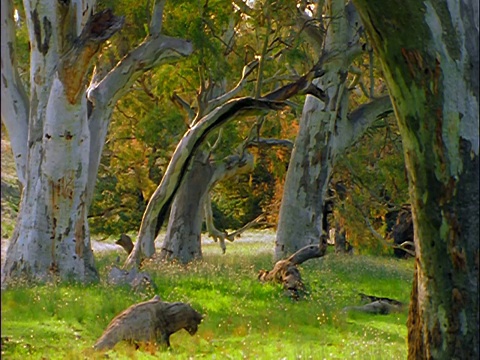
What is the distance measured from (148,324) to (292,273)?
6592 mm

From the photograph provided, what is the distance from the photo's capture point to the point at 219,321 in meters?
11.9

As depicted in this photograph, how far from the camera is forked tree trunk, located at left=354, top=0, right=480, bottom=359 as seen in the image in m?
5.97

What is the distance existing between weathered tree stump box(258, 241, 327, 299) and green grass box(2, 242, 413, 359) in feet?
0.72

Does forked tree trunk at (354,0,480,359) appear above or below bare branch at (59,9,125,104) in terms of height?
below

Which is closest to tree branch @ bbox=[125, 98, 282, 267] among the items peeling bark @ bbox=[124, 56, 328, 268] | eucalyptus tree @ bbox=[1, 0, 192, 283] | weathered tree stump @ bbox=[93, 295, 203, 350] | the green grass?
peeling bark @ bbox=[124, 56, 328, 268]

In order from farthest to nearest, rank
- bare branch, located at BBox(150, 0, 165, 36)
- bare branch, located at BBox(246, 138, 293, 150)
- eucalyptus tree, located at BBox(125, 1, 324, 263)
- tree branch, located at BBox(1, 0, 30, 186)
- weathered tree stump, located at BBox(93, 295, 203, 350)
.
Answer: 1. bare branch, located at BBox(246, 138, 293, 150)
2. eucalyptus tree, located at BBox(125, 1, 324, 263)
3. bare branch, located at BBox(150, 0, 165, 36)
4. tree branch, located at BBox(1, 0, 30, 186)
5. weathered tree stump, located at BBox(93, 295, 203, 350)

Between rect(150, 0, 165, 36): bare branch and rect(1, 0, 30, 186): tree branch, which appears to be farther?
rect(150, 0, 165, 36): bare branch

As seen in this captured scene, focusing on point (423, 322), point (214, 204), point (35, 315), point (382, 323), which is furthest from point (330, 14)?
point (214, 204)

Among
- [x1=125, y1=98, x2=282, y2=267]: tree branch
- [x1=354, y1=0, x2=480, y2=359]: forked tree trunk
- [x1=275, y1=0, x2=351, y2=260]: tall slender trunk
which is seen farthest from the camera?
[x1=275, y1=0, x2=351, y2=260]: tall slender trunk

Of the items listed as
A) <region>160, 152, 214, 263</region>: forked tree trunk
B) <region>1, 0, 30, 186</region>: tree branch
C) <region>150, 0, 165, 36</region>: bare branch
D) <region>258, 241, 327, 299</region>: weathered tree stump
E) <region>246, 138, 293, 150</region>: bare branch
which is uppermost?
<region>150, 0, 165, 36</region>: bare branch

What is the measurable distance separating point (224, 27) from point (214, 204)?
21.5 m

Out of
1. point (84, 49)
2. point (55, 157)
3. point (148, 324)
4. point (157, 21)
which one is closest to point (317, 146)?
point (157, 21)

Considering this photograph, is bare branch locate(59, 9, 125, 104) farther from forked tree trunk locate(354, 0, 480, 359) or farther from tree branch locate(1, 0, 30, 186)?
forked tree trunk locate(354, 0, 480, 359)

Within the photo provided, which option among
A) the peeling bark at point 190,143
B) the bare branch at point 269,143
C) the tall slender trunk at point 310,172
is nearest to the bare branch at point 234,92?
the tall slender trunk at point 310,172
